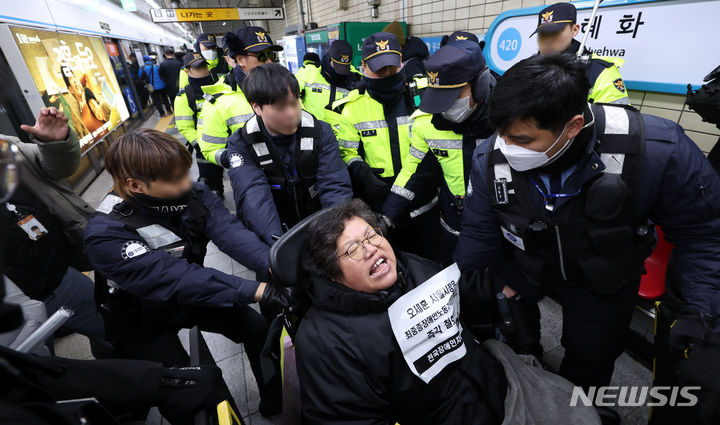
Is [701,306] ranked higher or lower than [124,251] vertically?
lower

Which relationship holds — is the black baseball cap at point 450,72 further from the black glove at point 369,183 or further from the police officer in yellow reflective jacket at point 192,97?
the police officer in yellow reflective jacket at point 192,97

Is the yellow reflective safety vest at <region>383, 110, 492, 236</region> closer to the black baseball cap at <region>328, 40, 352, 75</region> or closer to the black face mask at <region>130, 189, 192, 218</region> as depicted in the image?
the black face mask at <region>130, 189, 192, 218</region>

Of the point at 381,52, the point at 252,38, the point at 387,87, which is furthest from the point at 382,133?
the point at 252,38

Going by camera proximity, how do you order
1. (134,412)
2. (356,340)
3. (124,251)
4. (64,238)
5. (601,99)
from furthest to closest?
(601,99), (64,238), (124,251), (356,340), (134,412)

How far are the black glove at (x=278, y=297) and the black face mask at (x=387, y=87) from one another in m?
1.65

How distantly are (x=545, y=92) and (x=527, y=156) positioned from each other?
247mm

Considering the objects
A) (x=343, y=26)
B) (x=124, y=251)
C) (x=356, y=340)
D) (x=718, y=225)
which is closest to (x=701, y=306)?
(x=718, y=225)

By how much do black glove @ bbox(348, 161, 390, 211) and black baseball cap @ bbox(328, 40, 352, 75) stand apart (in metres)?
1.53

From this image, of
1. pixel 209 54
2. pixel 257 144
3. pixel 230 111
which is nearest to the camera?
pixel 257 144

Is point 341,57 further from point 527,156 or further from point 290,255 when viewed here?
point 290,255

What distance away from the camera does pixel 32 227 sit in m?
1.68

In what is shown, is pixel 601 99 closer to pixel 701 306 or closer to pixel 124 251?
pixel 701 306

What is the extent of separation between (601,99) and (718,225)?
4.49ft

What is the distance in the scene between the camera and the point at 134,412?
42.3 inches
